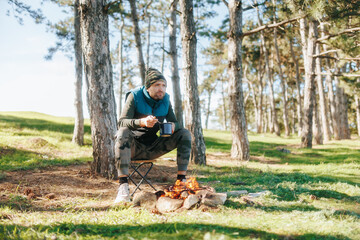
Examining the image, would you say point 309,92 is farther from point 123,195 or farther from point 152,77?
point 123,195

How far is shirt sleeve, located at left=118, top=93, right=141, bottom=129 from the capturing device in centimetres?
360

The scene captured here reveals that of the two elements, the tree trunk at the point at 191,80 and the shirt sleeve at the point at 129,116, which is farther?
the tree trunk at the point at 191,80

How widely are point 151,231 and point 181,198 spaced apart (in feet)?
2.99

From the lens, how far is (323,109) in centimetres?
1517

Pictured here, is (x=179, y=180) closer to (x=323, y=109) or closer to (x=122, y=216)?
(x=122, y=216)

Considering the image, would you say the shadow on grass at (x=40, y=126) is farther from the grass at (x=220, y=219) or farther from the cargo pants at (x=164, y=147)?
the cargo pants at (x=164, y=147)

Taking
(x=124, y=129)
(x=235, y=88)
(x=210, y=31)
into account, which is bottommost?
(x=124, y=129)

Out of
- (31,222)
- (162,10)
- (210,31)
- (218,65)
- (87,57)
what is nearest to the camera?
(31,222)

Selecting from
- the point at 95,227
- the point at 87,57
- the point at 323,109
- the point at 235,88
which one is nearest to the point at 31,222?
the point at 95,227

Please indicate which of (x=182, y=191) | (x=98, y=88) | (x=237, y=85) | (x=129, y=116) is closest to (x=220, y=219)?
(x=182, y=191)

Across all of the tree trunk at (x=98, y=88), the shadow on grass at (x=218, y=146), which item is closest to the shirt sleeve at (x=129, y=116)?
the tree trunk at (x=98, y=88)

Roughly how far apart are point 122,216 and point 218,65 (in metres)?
26.8

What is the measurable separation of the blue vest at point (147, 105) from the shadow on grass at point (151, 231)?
69.1 inches

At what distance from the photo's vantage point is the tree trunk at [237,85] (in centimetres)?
831
